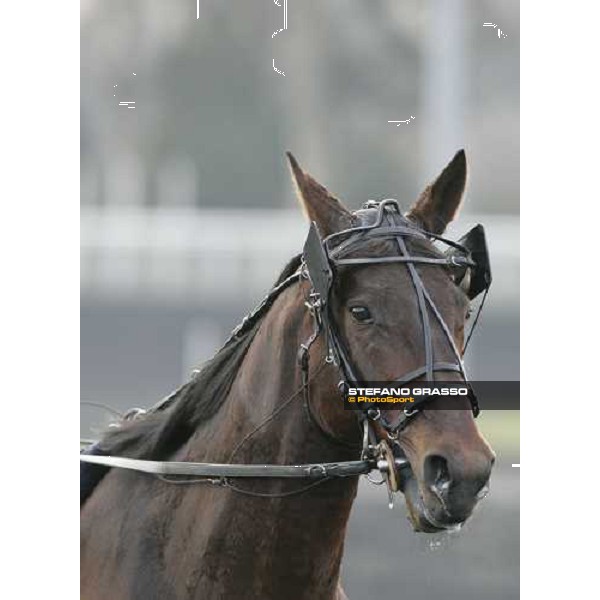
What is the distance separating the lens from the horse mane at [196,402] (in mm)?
3150

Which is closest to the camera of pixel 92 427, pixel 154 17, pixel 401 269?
pixel 401 269

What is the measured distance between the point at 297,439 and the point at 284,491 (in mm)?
136

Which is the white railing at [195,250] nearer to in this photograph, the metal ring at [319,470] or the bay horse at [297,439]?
the bay horse at [297,439]

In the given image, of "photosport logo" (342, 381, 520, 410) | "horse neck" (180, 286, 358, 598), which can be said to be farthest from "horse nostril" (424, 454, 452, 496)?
"horse neck" (180, 286, 358, 598)

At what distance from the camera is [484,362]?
340 centimetres

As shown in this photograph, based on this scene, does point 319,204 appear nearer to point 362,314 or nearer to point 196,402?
point 362,314

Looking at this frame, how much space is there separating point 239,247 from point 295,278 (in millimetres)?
609

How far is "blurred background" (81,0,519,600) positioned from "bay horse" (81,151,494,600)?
411 millimetres

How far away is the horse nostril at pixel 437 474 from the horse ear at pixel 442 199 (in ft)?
2.19
